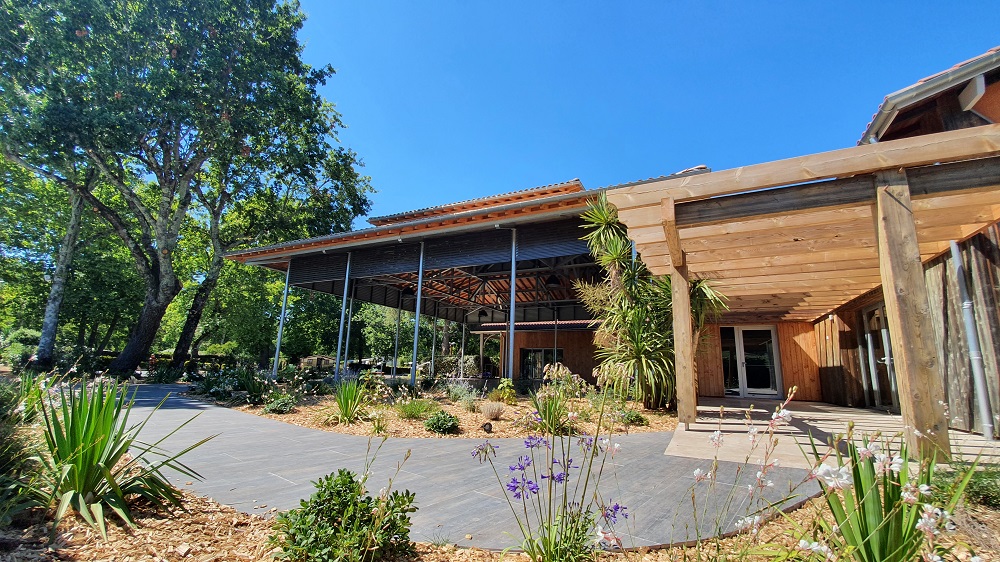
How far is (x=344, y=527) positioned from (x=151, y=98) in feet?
53.3

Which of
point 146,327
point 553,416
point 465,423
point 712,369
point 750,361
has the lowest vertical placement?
point 465,423

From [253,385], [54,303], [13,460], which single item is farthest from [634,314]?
[54,303]

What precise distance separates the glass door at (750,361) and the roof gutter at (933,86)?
20.5ft

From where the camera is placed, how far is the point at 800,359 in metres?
10.1

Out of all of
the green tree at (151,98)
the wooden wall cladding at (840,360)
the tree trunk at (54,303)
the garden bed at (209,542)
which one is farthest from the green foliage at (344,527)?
the tree trunk at (54,303)

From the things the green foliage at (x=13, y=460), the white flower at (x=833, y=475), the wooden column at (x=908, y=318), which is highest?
the wooden column at (x=908, y=318)

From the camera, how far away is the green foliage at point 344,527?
1808mm

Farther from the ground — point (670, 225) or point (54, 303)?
point (670, 225)

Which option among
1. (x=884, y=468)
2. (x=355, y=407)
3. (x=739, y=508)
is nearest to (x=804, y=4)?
(x=739, y=508)

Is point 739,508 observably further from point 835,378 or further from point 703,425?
point 835,378

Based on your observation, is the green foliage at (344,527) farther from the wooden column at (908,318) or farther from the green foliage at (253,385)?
the green foliage at (253,385)

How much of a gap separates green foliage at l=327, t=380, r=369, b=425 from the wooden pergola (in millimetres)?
4646

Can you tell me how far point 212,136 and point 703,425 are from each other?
16807 millimetres

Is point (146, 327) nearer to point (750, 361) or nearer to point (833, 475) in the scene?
point (833, 475)
